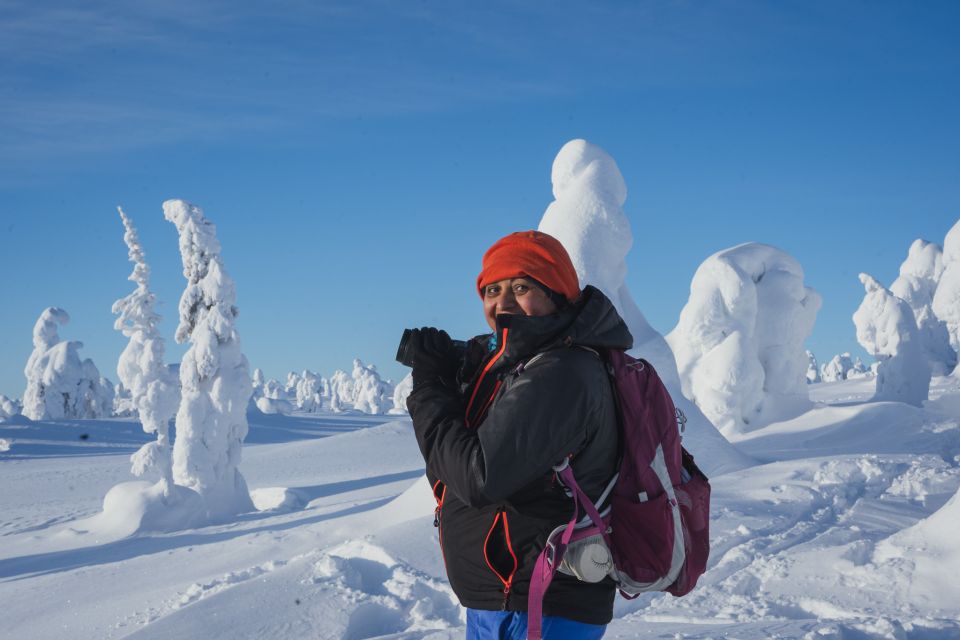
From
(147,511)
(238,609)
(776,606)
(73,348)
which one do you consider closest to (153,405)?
(147,511)

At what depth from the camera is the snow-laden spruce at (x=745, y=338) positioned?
23016 mm

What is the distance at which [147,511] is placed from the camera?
617 inches

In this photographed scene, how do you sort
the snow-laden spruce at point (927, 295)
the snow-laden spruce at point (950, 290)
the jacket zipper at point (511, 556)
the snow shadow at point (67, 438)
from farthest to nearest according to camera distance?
the snow-laden spruce at point (927, 295) → the snow-laden spruce at point (950, 290) → the snow shadow at point (67, 438) → the jacket zipper at point (511, 556)

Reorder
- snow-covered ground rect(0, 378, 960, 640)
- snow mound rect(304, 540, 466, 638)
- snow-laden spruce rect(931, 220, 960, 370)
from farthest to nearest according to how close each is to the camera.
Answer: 1. snow-laden spruce rect(931, 220, 960, 370)
2. snow mound rect(304, 540, 466, 638)
3. snow-covered ground rect(0, 378, 960, 640)

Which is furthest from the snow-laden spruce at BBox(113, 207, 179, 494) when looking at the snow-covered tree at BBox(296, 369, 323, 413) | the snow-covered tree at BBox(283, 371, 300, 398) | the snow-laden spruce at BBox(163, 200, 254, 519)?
the snow-covered tree at BBox(283, 371, 300, 398)

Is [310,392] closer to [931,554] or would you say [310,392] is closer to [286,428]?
[286,428]

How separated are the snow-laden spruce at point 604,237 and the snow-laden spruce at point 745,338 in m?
9.21

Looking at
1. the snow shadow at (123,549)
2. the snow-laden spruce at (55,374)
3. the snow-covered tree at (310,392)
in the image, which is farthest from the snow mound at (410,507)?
the snow-covered tree at (310,392)

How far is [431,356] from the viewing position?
2.40 meters

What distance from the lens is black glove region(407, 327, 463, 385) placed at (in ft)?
7.86

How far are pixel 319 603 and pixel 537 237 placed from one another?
14.7 feet

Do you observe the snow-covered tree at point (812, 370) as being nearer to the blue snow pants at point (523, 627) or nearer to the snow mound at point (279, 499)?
the snow mound at point (279, 499)

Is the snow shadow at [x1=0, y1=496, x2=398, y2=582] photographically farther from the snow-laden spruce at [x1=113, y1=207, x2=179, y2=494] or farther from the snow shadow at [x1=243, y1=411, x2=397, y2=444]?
the snow shadow at [x1=243, y1=411, x2=397, y2=444]

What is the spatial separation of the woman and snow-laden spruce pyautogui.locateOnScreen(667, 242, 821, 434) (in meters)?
21.7
